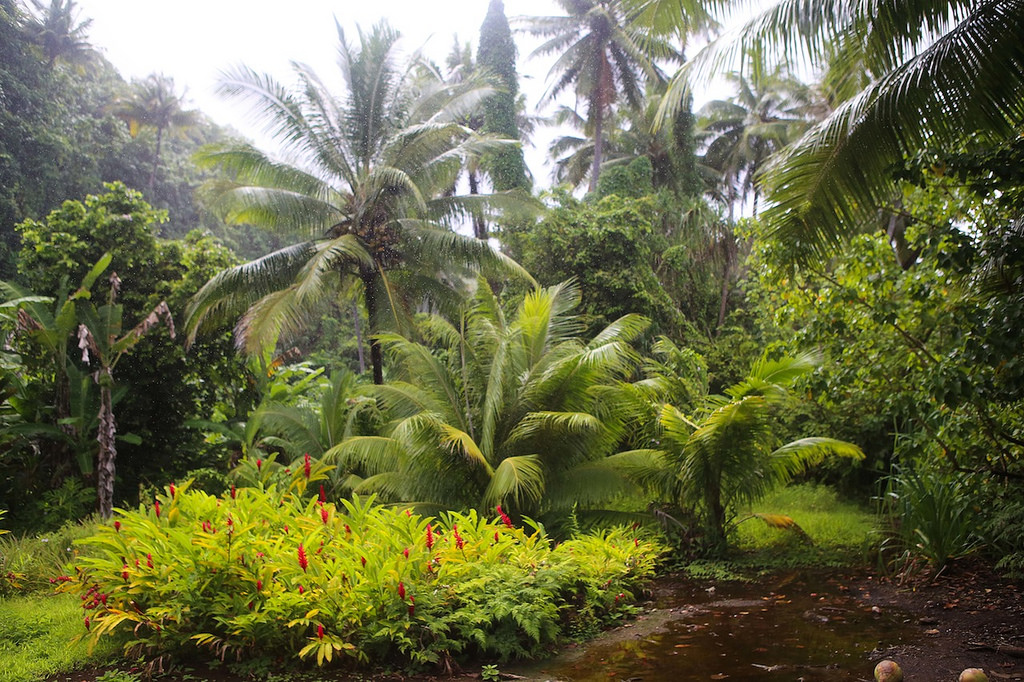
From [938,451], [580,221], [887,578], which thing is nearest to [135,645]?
[887,578]

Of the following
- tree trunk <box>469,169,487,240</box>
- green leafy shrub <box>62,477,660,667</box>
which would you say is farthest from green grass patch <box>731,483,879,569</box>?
tree trunk <box>469,169,487,240</box>

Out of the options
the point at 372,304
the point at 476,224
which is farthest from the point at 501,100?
the point at 372,304

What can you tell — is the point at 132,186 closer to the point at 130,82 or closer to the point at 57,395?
the point at 130,82

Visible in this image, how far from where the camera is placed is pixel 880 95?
4.84m

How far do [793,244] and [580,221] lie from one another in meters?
8.98

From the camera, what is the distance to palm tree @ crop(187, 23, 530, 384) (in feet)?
37.3

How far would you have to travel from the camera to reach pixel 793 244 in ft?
17.8

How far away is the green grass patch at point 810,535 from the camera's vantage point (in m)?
7.14

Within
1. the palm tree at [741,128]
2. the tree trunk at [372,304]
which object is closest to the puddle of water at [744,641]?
the tree trunk at [372,304]

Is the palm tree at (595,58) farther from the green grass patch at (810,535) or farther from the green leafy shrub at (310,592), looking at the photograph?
the green leafy shrub at (310,592)

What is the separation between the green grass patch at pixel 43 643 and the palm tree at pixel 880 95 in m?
5.52

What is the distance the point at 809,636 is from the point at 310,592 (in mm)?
A: 3285

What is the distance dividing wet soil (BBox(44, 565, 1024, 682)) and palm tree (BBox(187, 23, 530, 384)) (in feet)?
24.4

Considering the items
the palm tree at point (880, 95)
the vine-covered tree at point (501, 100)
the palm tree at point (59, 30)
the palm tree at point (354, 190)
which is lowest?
the palm tree at point (880, 95)
